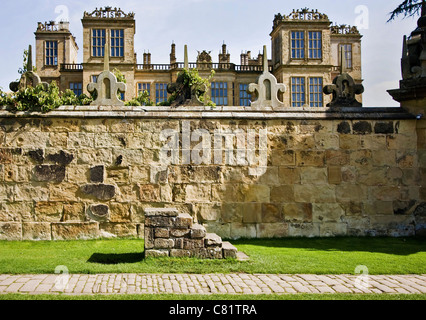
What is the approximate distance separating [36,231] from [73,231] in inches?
29.2

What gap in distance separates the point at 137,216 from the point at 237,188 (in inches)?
85.6

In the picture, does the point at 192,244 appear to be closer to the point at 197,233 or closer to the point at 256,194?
the point at 197,233

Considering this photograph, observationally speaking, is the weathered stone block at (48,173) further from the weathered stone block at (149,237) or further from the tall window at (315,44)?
the tall window at (315,44)

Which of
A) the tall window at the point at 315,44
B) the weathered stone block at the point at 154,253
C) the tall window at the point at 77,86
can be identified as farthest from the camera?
the tall window at the point at 77,86

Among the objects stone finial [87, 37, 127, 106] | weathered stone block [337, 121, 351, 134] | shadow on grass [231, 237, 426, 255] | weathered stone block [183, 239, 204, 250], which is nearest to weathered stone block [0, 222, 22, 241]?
stone finial [87, 37, 127, 106]

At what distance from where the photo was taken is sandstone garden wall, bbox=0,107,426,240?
8969mm

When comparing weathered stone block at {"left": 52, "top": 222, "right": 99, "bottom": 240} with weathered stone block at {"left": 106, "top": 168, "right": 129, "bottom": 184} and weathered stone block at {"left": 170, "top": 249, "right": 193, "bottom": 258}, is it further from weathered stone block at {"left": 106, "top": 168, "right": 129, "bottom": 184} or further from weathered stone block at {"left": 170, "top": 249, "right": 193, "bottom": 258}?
weathered stone block at {"left": 170, "top": 249, "right": 193, "bottom": 258}

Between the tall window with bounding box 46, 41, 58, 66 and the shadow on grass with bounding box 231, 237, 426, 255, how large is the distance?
38.1 metres

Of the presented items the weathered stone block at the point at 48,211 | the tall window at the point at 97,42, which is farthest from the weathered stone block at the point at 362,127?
the tall window at the point at 97,42

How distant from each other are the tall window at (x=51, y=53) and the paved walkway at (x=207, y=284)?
39768 mm

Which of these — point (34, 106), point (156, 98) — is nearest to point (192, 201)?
point (34, 106)

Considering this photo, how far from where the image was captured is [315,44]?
3797 centimetres

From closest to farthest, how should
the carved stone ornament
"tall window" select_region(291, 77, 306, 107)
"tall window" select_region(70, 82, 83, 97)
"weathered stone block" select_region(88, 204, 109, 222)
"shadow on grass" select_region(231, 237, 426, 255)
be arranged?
"shadow on grass" select_region(231, 237, 426, 255) < "weathered stone block" select_region(88, 204, 109, 222) < the carved stone ornament < "tall window" select_region(291, 77, 306, 107) < "tall window" select_region(70, 82, 83, 97)

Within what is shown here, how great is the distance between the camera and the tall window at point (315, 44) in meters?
37.9
